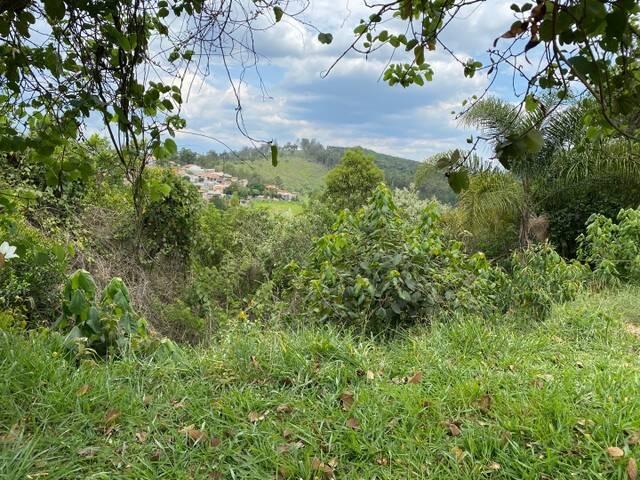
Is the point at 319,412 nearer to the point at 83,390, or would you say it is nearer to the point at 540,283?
the point at 83,390

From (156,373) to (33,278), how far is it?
145 inches

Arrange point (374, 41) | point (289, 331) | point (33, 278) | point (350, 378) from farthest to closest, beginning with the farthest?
point (33, 278) → point (289, 331) → point (350, 378) → point (374, 41)

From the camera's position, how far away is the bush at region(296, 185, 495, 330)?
11.6 ft

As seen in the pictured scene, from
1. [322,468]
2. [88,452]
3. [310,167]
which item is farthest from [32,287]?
[310,167]

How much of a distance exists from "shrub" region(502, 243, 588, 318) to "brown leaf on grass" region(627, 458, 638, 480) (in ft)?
8.32

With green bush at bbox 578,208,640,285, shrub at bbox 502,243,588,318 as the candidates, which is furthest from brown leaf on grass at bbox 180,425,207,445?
green bush at bbox 578,208,640,285

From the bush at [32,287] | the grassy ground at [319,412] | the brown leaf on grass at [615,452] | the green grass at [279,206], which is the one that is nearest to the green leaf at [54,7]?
the grassy ground at [319,412]

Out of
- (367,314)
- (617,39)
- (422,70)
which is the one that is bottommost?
(367,314)

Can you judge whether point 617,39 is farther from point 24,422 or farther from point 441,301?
point 441,301

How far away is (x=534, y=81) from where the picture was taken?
4.17 feet

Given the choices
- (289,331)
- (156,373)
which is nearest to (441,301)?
(289,331)

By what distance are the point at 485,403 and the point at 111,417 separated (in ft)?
5.28

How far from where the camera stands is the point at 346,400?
2285 millimetres

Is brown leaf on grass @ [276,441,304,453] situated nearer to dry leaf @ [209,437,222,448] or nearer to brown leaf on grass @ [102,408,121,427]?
dry leaf @ [209,437,222,448]
